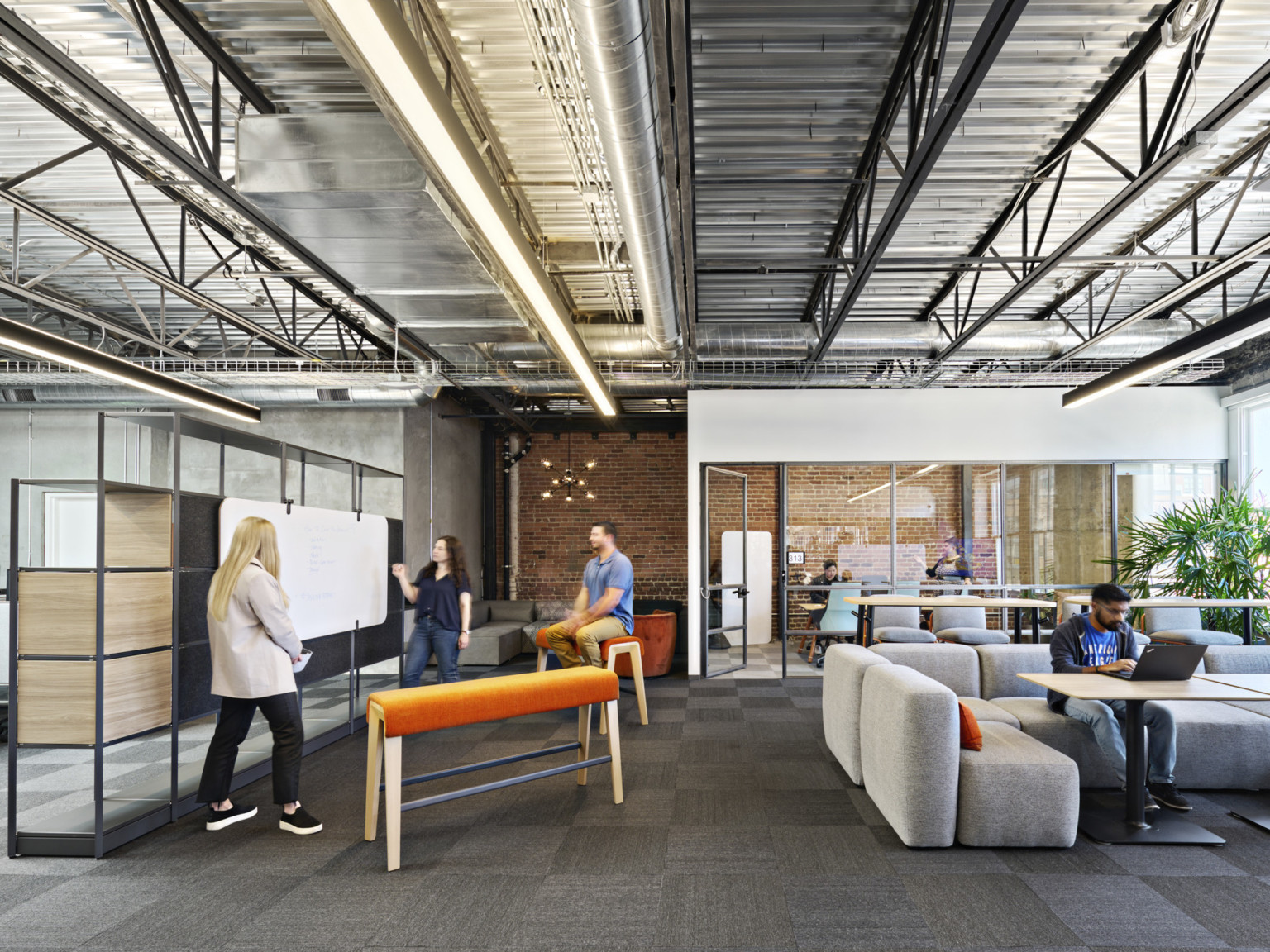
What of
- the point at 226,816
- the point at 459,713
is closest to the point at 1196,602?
the point at 459,713

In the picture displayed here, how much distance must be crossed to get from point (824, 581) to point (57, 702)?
7.28 m

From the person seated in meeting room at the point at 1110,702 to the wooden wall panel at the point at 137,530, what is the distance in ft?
16.7

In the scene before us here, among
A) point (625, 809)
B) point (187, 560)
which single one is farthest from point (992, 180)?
point (187, 560)

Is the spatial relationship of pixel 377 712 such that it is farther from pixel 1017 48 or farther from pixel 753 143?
pixel 1017 48

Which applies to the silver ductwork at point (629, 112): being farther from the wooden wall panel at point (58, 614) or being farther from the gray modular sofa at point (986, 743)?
the wooden wall panel at point (58, 614)

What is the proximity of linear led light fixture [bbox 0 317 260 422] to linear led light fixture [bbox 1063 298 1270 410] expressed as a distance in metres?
7.15

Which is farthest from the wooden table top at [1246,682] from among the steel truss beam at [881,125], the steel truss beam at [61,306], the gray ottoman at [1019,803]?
the steel truss beam at [61,306]

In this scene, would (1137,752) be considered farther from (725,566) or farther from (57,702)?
(725,566)

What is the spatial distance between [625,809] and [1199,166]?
209 inches

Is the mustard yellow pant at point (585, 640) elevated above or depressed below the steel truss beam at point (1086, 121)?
below

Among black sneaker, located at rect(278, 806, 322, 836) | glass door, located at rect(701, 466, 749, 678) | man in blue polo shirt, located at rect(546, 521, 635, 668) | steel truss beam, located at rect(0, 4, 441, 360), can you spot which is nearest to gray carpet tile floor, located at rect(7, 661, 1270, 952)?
black sneaker, located at rect(278, 806, 322, 836)

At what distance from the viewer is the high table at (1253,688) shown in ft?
13.5

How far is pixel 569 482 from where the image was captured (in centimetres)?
1275

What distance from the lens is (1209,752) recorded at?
4730 millimetres
